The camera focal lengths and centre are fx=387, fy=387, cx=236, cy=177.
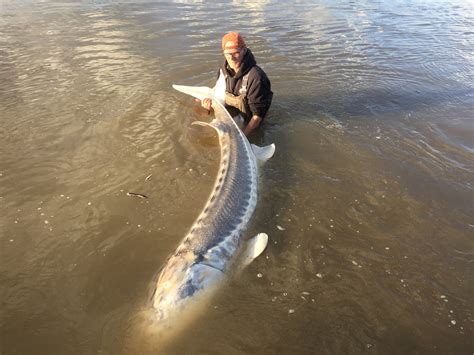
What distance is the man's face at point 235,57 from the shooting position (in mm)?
5039

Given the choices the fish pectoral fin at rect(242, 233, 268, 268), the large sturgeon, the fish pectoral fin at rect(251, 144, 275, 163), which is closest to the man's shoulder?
the fish pectoral fin at rect(251, 144, 275, 163)

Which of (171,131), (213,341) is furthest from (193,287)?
(171,131)

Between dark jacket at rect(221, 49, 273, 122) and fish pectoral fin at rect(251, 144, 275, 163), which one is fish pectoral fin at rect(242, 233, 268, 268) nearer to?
fish pectoral fin at rect(251, 144, 275, 163)

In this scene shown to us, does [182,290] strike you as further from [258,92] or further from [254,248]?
[258,92]

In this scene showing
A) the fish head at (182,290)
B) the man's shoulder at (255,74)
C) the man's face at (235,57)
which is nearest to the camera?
the fish head at (182,290)

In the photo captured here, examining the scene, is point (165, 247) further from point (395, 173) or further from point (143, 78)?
point (143, 78)

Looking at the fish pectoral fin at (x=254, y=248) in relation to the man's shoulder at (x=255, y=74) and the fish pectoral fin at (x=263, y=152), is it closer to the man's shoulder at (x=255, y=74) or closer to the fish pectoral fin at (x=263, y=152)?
the fish pectoral fin at (x=263, y=152)

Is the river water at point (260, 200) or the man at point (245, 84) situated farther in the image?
the man at point (245, 84)

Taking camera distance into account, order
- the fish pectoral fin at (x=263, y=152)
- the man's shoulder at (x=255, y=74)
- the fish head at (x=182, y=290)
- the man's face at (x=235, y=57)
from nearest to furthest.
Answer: the fish head at (x=182, y=290)
the fish pectoral fin at (x=263, y=152)
the man's face at (x=235, y=57)
the man's shoulder at (x=255, y=74)

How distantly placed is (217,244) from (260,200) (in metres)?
1.09

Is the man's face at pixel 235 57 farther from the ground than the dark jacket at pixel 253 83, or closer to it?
farther from the ground

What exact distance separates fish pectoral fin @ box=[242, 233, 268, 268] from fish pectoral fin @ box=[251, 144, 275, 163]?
1614mm

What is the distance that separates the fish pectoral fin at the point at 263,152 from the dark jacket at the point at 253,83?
2.21ft

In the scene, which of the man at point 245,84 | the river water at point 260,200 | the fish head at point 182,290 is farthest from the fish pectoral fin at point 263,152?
the fish head at point 182,290
